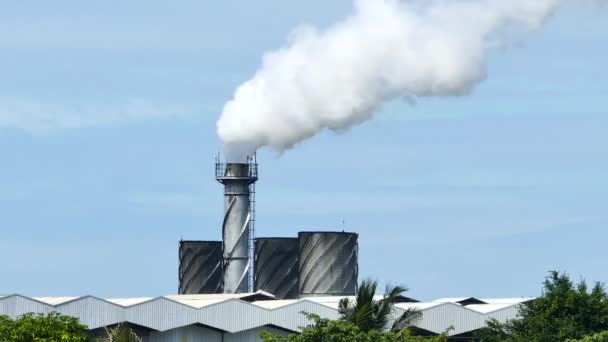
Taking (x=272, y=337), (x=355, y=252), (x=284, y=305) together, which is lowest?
(x=272, y=337)

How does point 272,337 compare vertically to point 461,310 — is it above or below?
below

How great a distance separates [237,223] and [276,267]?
6.04 m

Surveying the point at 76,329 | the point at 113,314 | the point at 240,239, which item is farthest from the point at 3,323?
the point at 240,239

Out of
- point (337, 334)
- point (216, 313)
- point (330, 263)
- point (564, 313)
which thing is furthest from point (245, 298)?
point (337, 334)

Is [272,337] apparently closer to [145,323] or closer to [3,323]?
[3,323]

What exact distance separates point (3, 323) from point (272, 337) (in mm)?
11392

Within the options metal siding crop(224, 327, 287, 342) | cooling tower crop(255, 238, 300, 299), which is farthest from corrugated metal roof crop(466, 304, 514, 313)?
cooling tower crop(255, 238, 300, 299)

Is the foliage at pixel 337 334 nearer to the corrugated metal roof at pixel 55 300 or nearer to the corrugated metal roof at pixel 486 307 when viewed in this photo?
the corrugated metal roof at pixel 55 300

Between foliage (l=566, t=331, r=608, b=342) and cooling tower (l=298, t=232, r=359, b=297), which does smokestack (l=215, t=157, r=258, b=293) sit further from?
foliage (l=566, t=331, r=608, b=342)

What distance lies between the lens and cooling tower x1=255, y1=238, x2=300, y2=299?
104 metres

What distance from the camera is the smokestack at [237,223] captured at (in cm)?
9844

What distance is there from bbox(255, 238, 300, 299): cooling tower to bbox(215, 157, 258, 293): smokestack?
1884 mm

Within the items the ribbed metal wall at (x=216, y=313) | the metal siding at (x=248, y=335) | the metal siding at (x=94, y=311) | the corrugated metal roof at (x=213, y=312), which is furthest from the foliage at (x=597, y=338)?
the metal siding at (x=94, y=311)

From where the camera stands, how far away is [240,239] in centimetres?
10056
